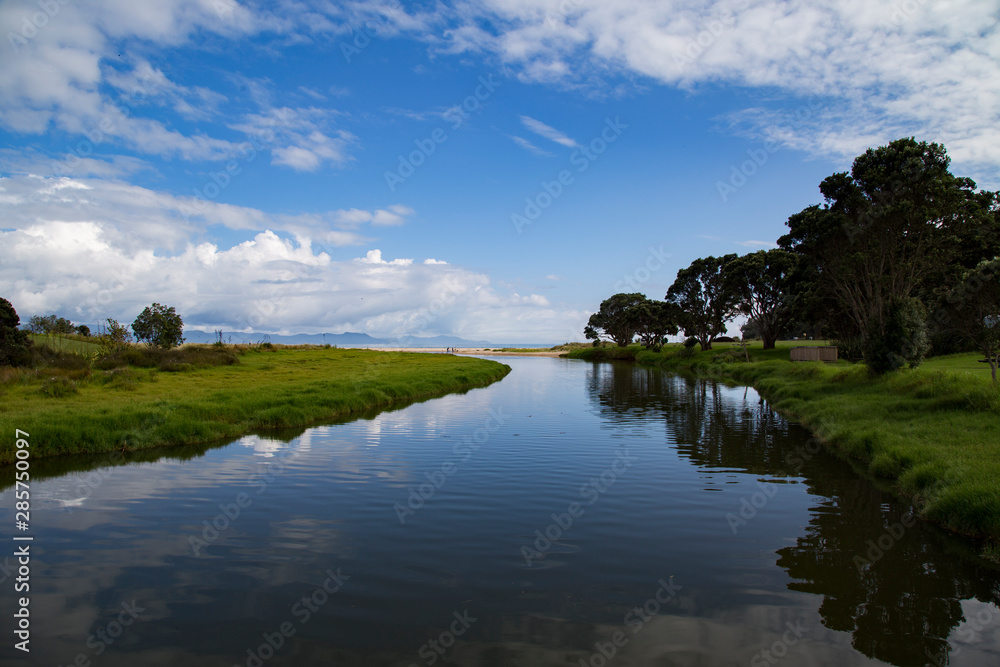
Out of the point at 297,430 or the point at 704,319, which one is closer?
the point at 297,430

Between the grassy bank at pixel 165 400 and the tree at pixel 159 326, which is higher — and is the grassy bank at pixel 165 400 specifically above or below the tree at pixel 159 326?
below

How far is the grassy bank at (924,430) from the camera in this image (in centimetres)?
1270

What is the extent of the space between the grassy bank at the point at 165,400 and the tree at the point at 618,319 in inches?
3809

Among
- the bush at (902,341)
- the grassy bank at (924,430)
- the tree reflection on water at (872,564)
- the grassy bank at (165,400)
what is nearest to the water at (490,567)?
the tree reflection on water at (872,564)

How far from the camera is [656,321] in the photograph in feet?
399

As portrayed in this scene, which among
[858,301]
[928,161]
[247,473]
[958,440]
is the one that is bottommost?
[247,473]

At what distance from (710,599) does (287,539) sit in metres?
9.27

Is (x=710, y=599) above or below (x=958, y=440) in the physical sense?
below

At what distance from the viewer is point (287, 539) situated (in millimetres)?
12539

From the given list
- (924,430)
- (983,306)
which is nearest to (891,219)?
(983,306)

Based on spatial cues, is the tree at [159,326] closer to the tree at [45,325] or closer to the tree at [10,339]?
the tree at [45,325]

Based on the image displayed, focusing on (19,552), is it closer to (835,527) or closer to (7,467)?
(7,467)

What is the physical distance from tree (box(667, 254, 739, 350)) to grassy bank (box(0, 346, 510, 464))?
5554cm

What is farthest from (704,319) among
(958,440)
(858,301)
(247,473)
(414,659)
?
(414,659)
